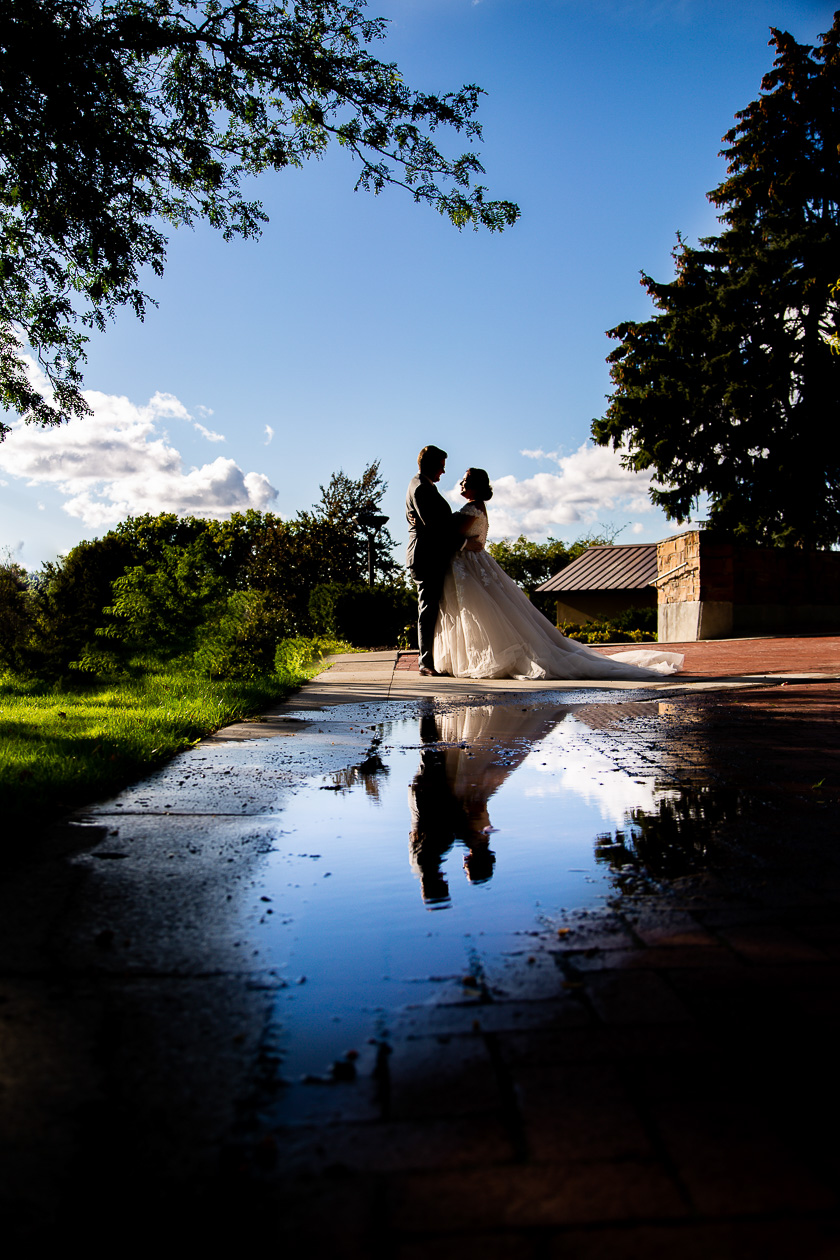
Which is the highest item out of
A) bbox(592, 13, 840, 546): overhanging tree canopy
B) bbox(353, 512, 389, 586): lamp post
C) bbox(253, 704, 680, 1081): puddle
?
bbox(592, 13, 840, 546): overhanging tree canopy

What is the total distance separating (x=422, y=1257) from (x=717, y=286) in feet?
99.7

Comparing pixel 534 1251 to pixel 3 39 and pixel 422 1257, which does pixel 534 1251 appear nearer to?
pixel 422 1257

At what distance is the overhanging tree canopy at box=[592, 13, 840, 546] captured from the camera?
84.3 ft

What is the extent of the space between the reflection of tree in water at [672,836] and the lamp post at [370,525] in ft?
88.7

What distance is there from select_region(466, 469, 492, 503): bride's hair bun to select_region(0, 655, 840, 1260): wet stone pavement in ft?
22.1

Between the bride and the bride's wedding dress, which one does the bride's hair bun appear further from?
the bride's wedding dress

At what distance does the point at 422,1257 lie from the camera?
0.91 m

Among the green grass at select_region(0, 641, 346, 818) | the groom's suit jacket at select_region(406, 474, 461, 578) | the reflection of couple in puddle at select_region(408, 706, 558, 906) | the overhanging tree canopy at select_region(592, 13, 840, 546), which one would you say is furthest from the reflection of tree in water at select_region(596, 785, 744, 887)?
the overhanging tree canopy at select_region(592, 13, 840, 546)

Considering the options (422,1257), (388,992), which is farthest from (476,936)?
(422,1257)

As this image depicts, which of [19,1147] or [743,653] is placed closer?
[19,1147]

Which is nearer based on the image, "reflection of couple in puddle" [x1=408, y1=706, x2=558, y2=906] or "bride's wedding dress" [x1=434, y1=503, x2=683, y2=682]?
"reflection of couple in puddle" [x1=408, y1=706, x2=558, y2=906]

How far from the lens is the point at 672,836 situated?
2.62 meters

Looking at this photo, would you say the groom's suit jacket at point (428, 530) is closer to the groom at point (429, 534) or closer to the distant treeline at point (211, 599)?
the groom at point (429, 534)

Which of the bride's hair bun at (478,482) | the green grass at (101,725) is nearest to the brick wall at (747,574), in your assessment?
the bride's hair bun at (478,482)
